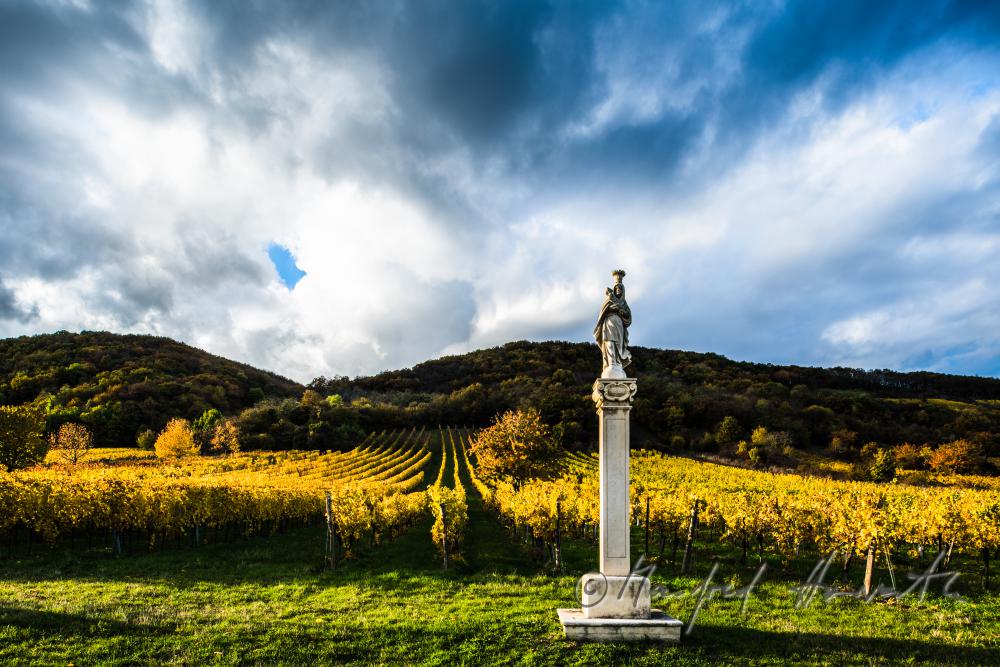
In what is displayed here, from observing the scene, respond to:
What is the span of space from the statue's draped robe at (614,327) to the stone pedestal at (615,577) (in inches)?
24.6

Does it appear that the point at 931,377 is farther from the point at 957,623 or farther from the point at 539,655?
the point at 539,655

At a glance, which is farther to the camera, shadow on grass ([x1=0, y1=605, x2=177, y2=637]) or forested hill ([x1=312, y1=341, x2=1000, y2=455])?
forested hill ([x1=312, y1=341, x2=1000, y2=455])

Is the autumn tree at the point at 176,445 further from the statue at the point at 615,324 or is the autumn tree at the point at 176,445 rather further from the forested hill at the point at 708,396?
the statue at the point at 615,324

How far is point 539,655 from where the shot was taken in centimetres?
710

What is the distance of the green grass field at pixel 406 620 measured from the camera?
7.15m

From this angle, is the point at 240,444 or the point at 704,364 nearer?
the point at 240,444

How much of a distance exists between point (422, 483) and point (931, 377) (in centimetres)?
11642

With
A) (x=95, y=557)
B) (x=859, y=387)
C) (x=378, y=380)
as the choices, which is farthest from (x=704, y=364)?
(x=95, y=557)

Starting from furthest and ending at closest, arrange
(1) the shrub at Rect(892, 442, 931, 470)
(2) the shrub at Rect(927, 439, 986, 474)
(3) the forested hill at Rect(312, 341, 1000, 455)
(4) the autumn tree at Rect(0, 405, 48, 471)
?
(3) the forested hill at Rect(312, 341, 1000, 455), (1) the shrub at Rect(892, 442, 931, 470), (2) the shrub at Rect(927, 439, 986, 474), (4) the autumn tree at Rect(0, 405, 48, 471)

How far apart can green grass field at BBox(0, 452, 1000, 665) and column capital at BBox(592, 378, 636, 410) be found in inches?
138

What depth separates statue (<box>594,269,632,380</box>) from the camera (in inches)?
348

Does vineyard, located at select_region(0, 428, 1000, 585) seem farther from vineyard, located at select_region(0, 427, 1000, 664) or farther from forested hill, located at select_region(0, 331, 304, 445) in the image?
forested hill, located at select_region(0, 331, 304, 445)

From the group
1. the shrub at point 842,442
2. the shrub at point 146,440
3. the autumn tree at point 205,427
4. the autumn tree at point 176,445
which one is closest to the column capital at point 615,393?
the autumn tree at point 176,445

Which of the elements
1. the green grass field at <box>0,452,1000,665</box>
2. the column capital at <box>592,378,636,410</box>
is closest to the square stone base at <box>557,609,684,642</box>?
the green grass field at <box>0,452,1000,665</box>
